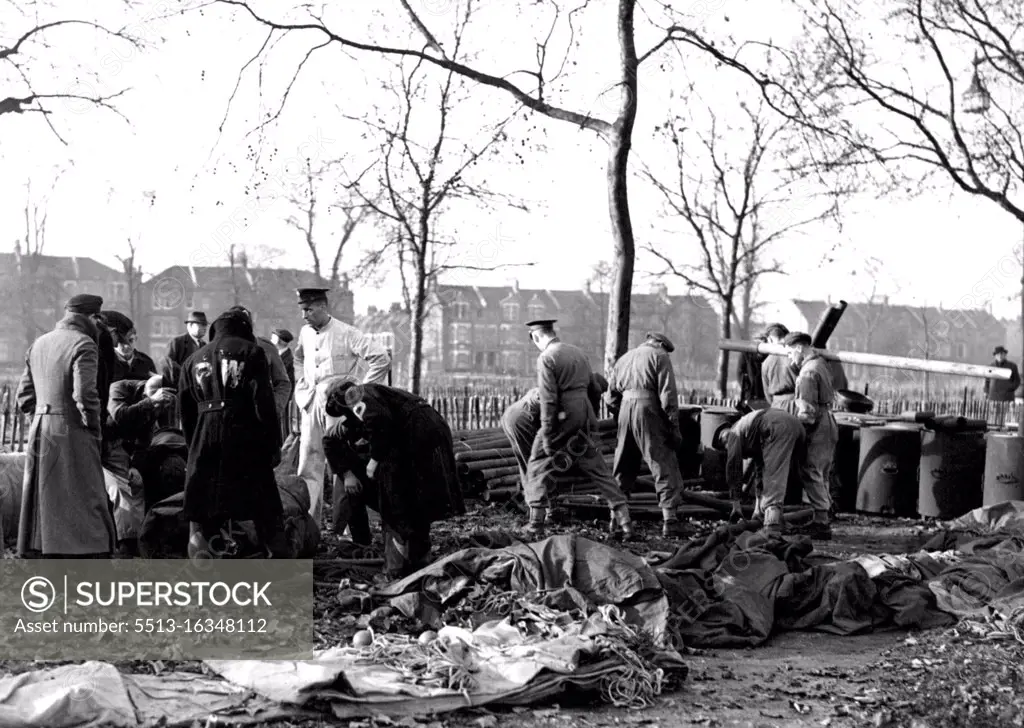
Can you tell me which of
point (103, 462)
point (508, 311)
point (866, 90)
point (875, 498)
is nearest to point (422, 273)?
point (866, 90)

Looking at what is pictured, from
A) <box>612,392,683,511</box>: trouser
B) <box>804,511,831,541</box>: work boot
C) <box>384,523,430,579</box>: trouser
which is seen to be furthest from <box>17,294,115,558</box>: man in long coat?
<box>804,511,831,541</box>: work boot

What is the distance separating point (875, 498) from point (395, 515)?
709 cm

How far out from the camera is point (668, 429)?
10.8 meters

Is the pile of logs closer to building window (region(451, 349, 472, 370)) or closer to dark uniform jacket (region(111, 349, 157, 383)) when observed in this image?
dark uniform jacket (region(111, 349, 157, 383))

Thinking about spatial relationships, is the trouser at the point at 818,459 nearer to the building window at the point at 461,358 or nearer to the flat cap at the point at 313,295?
the flat cap at the point at 313,295

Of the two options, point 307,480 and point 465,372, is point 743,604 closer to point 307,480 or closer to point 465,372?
point 307,480

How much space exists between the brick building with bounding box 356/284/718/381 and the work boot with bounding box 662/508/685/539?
176 ft

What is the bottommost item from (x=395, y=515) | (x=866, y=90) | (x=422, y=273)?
(x=395, y=515)

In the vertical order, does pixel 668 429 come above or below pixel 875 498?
above

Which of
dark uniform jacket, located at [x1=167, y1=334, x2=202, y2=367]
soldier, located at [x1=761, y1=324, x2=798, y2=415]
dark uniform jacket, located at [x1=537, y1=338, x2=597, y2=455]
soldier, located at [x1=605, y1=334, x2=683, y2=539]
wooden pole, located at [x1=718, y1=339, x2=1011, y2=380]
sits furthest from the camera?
wooden pole, located at [x1=718, y1=339, x2=1011, y2=380]

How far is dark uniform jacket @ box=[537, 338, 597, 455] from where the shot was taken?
35.1ft

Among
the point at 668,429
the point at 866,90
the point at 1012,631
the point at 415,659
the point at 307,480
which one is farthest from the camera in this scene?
the point at 866,90

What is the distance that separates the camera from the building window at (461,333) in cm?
7906

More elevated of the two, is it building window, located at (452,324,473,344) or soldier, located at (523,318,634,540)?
building window, located at (452,324,473,344)
